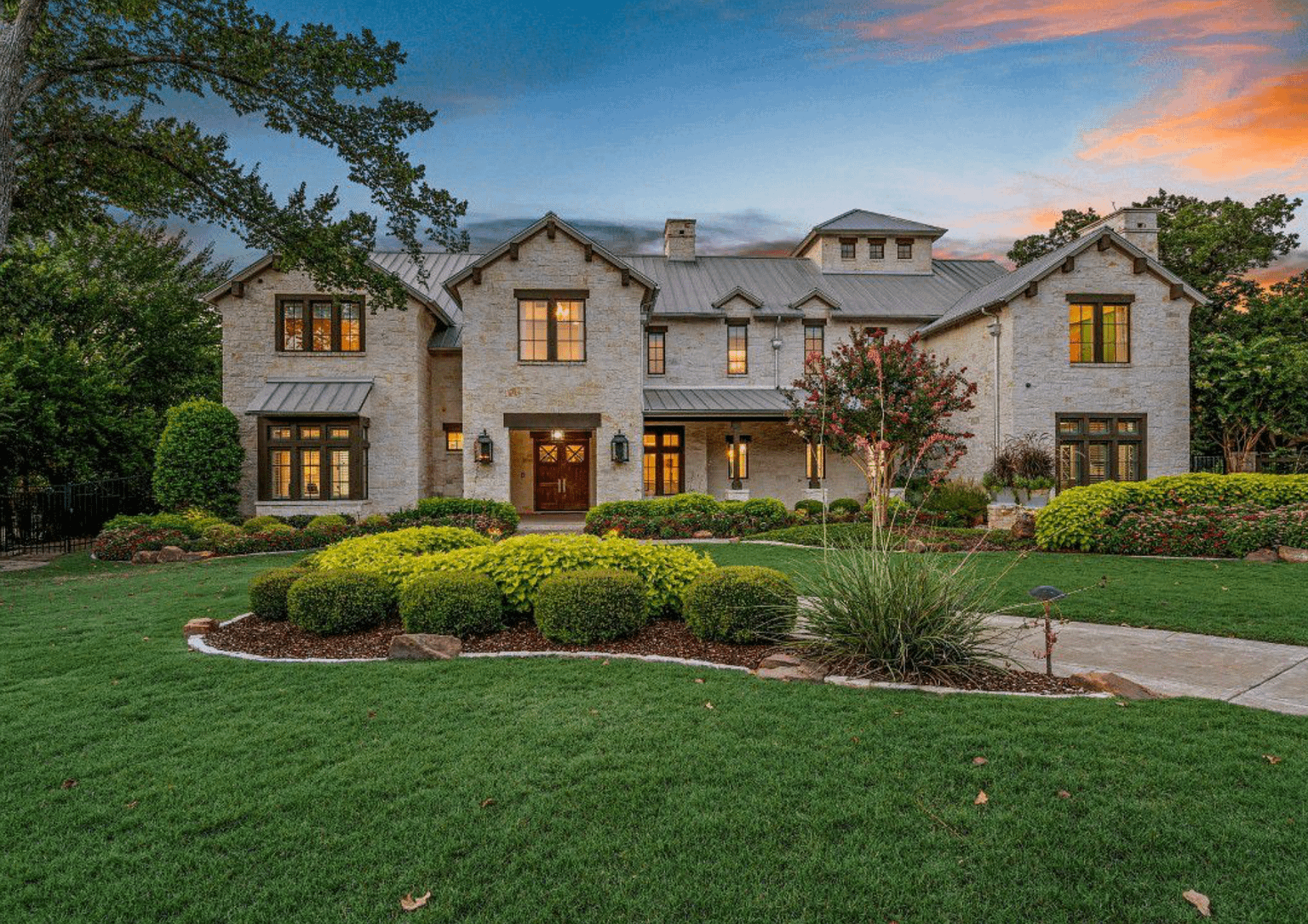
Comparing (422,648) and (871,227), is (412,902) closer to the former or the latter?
(422,648)

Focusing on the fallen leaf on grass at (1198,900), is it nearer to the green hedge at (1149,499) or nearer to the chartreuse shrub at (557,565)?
the chartreuse shrub at (557,565)

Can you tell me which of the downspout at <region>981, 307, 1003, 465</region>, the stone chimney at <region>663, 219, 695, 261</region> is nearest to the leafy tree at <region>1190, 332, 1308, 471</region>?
the downspout at <region>981, 307, 1003, 465</region>

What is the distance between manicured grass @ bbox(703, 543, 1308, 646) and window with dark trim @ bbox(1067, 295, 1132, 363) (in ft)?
32.4

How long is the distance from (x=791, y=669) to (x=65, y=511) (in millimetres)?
19052

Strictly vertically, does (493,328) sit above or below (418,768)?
above

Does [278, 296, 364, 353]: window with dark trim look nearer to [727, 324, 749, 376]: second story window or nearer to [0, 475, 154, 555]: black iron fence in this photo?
[0, 475, 154, 555]: black iron fence

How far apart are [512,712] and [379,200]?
8297 mm

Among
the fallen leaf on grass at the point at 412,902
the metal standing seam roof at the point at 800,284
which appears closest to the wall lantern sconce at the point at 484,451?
the metal standing seam roof at the point at 800,284

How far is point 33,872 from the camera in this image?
2736 mm

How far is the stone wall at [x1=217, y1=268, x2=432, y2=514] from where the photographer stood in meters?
17.8

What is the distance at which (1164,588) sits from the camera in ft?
28.0

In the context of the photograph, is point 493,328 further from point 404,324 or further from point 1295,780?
point 1295,780

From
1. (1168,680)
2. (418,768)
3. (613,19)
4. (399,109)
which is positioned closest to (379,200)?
(399,109)

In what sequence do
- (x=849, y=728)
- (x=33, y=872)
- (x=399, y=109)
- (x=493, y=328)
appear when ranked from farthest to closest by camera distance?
(x=493, y=328), (x=399, y=109), (x=849, y=728), (x=33, y=872)
